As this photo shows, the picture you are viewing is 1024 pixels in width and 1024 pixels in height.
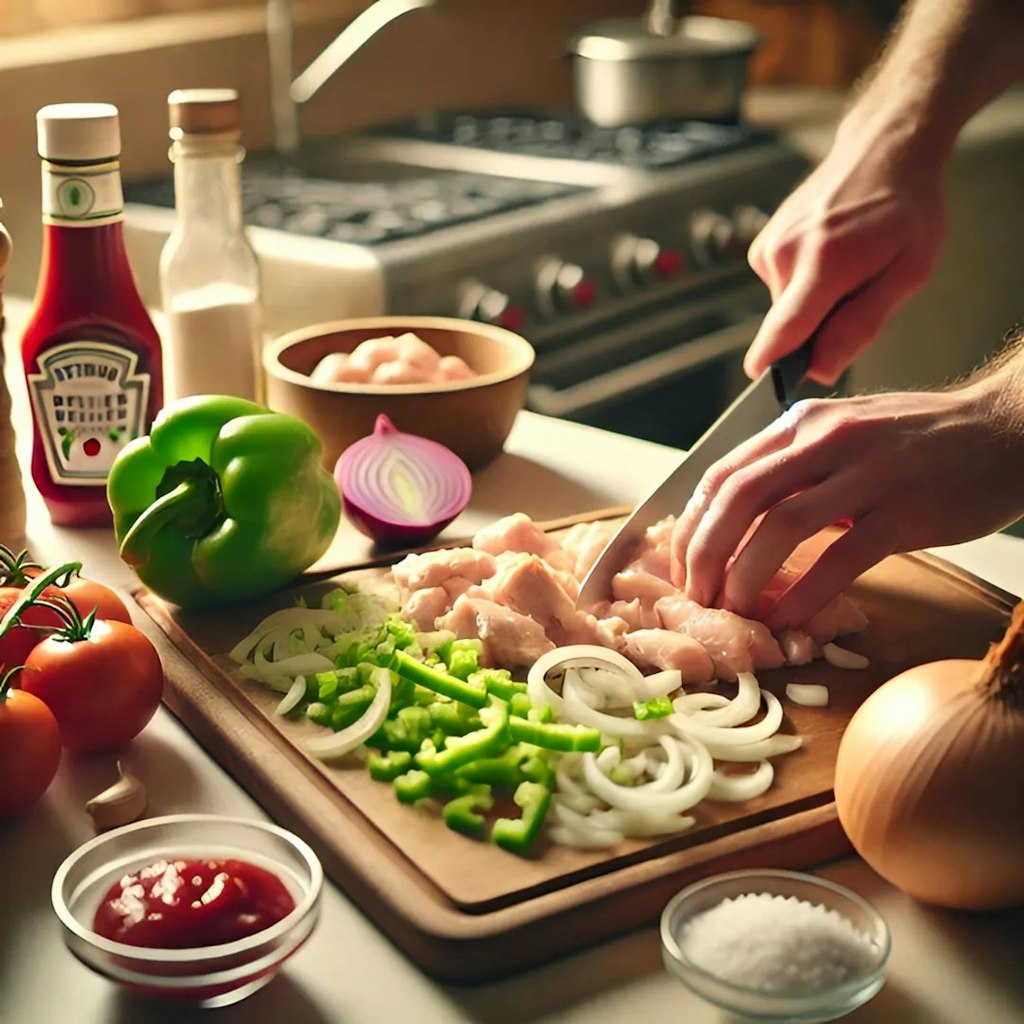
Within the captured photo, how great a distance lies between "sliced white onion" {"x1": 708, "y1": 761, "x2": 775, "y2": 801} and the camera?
1.00 m

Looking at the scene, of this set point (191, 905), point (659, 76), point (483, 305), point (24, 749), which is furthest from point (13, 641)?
point (659, 76)

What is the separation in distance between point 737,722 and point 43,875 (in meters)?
0.50

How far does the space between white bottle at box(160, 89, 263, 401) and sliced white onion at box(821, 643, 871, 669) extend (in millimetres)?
760

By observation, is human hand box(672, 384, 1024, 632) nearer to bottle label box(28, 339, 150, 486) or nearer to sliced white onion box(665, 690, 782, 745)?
sliced white onion box(665, 690, 782, 745)

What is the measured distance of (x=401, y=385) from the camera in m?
1.60

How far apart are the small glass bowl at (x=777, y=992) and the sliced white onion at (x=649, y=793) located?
0.26ft

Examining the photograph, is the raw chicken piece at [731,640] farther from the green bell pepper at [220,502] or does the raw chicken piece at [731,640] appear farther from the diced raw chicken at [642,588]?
the green bell pepper at [220,502]

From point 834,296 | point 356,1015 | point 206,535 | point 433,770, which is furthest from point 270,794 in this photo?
point 834,296

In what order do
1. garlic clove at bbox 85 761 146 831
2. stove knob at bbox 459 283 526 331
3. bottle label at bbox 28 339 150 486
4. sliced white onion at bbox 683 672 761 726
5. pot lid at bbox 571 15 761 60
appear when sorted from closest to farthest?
garlic clove at bbox 85 761 146 831, sliced white onion at bbox 683 672 761 726, bottle label at bbox 28 339 150 486, stove knob at bbox 459 283 526 331, pot lid at bbox 571 15 761 60

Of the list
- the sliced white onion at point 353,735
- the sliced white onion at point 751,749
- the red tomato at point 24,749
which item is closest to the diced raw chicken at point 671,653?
the sliced white onion at point 751,749

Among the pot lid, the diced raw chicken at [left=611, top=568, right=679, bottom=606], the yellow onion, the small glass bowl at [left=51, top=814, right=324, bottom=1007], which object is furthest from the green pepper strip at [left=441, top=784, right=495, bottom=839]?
the pot lid

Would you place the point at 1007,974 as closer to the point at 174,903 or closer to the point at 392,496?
the point at 174,903

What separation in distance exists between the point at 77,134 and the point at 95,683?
1.88ft

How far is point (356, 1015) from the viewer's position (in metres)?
0.83
